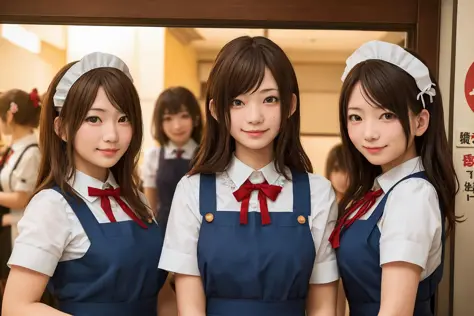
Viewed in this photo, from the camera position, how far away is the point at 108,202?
1845 mm

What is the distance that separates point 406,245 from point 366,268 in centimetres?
16

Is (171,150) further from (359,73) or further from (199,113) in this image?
(359,73)

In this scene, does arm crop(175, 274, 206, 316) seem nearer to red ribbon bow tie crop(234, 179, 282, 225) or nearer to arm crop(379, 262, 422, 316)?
red ribbon bow tie crop(234, 179, 282, 225)

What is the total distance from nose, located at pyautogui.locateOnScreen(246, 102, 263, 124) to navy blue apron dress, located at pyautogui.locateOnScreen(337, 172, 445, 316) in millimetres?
414

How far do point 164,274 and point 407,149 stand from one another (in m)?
0.82

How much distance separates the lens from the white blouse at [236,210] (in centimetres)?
175

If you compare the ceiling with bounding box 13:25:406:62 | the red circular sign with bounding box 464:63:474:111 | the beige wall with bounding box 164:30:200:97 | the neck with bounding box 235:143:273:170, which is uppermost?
the ceiling with bounding box 13:25:406:62

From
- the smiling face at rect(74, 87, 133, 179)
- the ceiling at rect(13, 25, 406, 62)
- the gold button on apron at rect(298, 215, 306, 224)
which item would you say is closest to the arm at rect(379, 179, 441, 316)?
the gold button on apron at rect(298, 215, 306, 224)

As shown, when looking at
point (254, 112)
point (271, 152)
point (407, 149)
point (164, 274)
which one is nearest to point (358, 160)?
point (407, 149)

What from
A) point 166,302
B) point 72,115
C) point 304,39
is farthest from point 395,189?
point 304,39

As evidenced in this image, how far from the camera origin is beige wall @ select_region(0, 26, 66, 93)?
2.90 m

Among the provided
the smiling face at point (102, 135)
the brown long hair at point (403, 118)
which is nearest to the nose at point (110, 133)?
the smiling face at point (102, 135)

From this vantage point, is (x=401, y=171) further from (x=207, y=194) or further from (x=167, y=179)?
(x=167, y=179)

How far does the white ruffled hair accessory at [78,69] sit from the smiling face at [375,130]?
2.34ft
